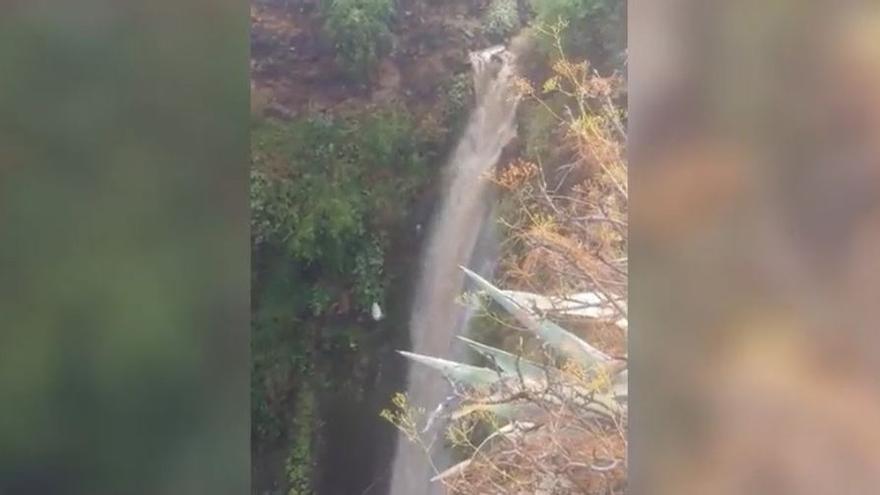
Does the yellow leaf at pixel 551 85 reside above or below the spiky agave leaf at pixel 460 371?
above

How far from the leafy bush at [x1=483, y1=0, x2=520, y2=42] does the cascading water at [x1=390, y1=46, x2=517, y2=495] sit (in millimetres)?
24

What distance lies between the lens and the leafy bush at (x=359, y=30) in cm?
113

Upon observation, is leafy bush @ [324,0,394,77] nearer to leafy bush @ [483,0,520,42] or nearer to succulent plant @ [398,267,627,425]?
leafy bush @ [483,0,520,42]

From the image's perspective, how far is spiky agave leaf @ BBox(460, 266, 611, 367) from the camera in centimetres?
109

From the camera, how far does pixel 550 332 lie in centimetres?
112

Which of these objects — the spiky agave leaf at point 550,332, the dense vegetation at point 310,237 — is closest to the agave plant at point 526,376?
the spiky agave leaf at point 550,332
